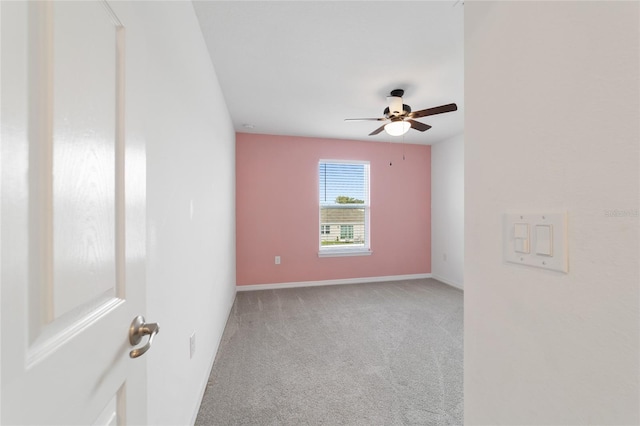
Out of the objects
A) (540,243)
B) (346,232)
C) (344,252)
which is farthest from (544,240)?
(346,232)

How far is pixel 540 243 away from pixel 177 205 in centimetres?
139

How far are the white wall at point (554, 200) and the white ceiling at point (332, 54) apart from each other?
1054 mm

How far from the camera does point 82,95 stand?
1.61ft

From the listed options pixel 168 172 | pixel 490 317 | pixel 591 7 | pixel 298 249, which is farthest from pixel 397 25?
pixel 298 249

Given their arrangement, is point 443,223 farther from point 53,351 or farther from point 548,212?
point 53,351

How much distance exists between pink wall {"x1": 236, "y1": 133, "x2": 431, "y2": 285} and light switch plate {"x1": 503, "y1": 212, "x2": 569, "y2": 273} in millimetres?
3756

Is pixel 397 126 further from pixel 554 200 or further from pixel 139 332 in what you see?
pixel 139 332

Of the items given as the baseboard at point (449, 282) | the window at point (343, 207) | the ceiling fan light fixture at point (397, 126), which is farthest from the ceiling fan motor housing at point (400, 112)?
the baseboard at point (449, 282)

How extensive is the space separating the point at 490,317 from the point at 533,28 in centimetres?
74

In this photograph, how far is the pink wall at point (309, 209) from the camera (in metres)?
4.18

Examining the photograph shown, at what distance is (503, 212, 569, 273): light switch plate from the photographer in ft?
1.88

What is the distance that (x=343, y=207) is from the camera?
15.1 ft

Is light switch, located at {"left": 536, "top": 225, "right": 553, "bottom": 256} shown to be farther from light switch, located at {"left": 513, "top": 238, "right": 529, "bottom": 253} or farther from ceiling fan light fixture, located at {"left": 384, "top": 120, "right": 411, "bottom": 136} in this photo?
ceiling fan light fixture, located at {"left": 384, "top": 120, "right": 411, "bottom": 136}

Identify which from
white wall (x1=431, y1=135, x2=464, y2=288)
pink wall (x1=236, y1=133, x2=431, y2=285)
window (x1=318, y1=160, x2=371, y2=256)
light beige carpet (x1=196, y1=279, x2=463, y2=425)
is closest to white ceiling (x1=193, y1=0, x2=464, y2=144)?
pink wall (x1=236, y1=133, x2=431, y2=285)
